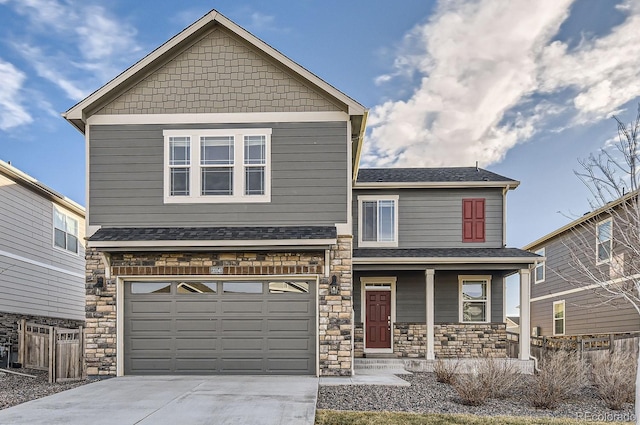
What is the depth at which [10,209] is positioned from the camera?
50.4 ft

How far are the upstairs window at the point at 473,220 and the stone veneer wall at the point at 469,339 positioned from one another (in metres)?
2.58

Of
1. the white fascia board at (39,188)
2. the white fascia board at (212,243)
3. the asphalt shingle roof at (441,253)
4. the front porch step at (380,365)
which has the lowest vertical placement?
the front porch step at (380,365)

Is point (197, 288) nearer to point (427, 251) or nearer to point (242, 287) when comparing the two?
point (242, 287)

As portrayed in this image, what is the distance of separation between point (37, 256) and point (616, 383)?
619 inches

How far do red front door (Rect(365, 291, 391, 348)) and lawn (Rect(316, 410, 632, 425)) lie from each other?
331 inches

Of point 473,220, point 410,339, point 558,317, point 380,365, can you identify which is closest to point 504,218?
point 473,220

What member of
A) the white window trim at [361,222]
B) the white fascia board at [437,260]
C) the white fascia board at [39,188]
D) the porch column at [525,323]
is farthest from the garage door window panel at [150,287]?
the porch column at [525,323]

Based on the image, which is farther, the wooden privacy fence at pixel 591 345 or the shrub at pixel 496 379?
the wooden privacy fence at pixel 591 345

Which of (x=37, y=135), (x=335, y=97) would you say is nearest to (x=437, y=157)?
(x=335, y=97)

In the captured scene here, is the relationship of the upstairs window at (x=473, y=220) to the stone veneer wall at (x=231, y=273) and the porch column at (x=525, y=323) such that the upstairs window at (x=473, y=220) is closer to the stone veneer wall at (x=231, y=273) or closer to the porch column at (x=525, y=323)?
the porch column at (x=525, y=323)

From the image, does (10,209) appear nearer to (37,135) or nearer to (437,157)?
(37,135)

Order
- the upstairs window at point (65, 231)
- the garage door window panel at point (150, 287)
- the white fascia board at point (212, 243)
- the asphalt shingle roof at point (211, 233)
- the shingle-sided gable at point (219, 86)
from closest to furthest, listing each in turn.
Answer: the white fascia board at point (212, 243) < the asphalt shingle roof at point (211, 233) < the garage door window panel at point (150, 287) < the shingle-sided gable at point (219, 86) < the upstairs window at point (65, 231)

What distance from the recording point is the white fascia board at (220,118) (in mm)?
11500

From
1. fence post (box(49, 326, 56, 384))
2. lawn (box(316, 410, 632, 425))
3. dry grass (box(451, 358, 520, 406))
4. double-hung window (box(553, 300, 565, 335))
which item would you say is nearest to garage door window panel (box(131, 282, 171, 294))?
fence post (box(49, 326, 56, 384))
